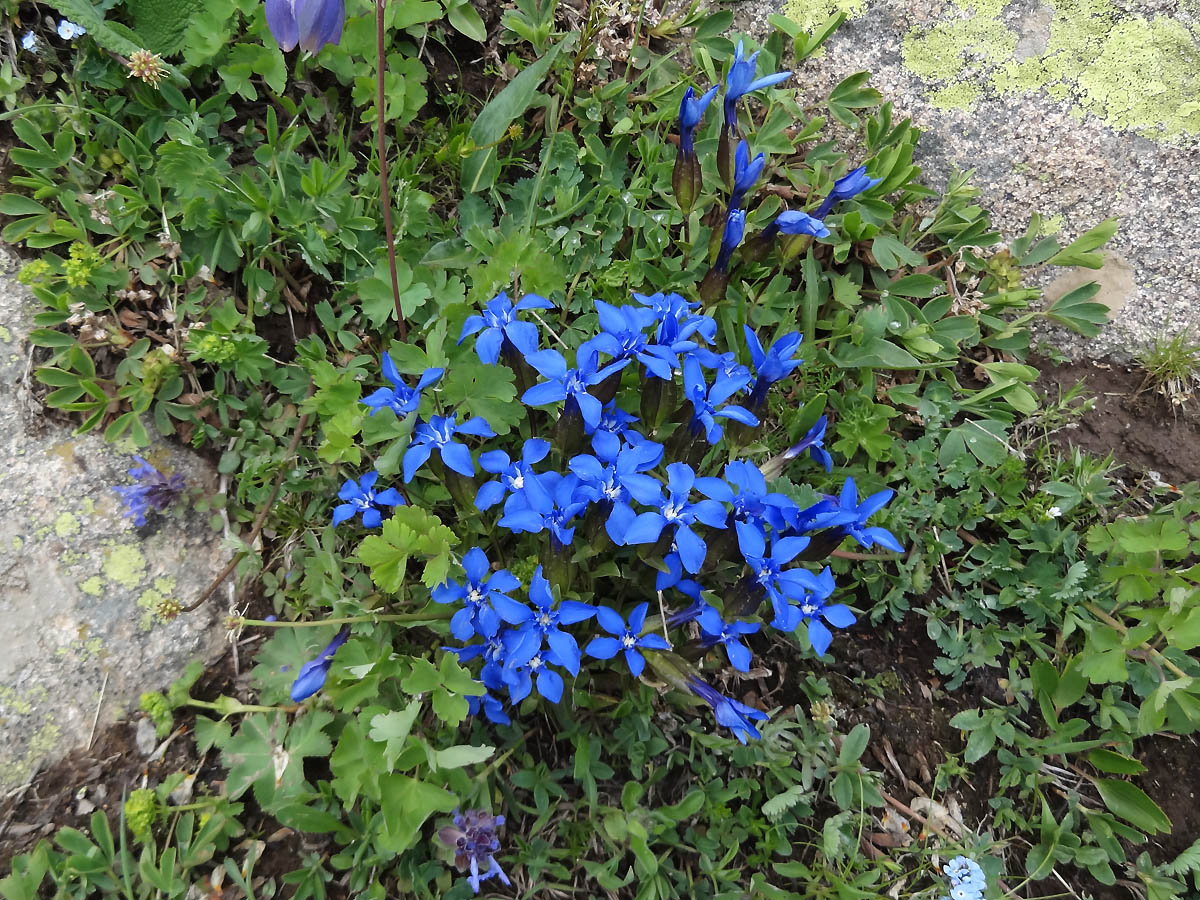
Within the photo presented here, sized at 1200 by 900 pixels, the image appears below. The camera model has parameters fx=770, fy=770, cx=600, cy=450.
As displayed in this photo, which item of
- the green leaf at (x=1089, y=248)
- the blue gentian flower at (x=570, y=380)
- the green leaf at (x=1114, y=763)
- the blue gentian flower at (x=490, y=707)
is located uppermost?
the blue gentian flower at (x=570, y=380)

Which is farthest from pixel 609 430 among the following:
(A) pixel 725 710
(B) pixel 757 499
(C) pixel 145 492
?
(C) pixel 145 492

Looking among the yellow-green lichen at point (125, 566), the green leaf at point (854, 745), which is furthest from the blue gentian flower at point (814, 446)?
the yellow-green lichen at point (125, 566)

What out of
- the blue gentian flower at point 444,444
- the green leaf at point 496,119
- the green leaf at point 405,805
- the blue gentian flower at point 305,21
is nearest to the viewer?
the green leaf at point 405,805

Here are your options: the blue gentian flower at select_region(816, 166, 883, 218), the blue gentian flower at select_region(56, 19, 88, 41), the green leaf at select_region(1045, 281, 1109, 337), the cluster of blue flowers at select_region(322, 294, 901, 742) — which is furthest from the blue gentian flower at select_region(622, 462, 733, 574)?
the blue gentian flower at select_region(56, 19, 88, 41)

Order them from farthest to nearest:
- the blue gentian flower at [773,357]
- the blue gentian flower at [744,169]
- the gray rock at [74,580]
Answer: the blue gentian flower at [744,169]
the gray rock at [74,580]
the blue gentian flower at [773,357]

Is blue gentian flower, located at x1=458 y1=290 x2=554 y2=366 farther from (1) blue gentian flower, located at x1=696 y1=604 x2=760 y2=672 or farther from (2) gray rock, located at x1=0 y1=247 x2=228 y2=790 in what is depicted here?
(2) gray rock, located at x1=0 y1=247 x2=228 y2=790

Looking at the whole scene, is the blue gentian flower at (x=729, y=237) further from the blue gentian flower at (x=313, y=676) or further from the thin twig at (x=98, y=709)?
the thin twig at (x=98, y=709)
